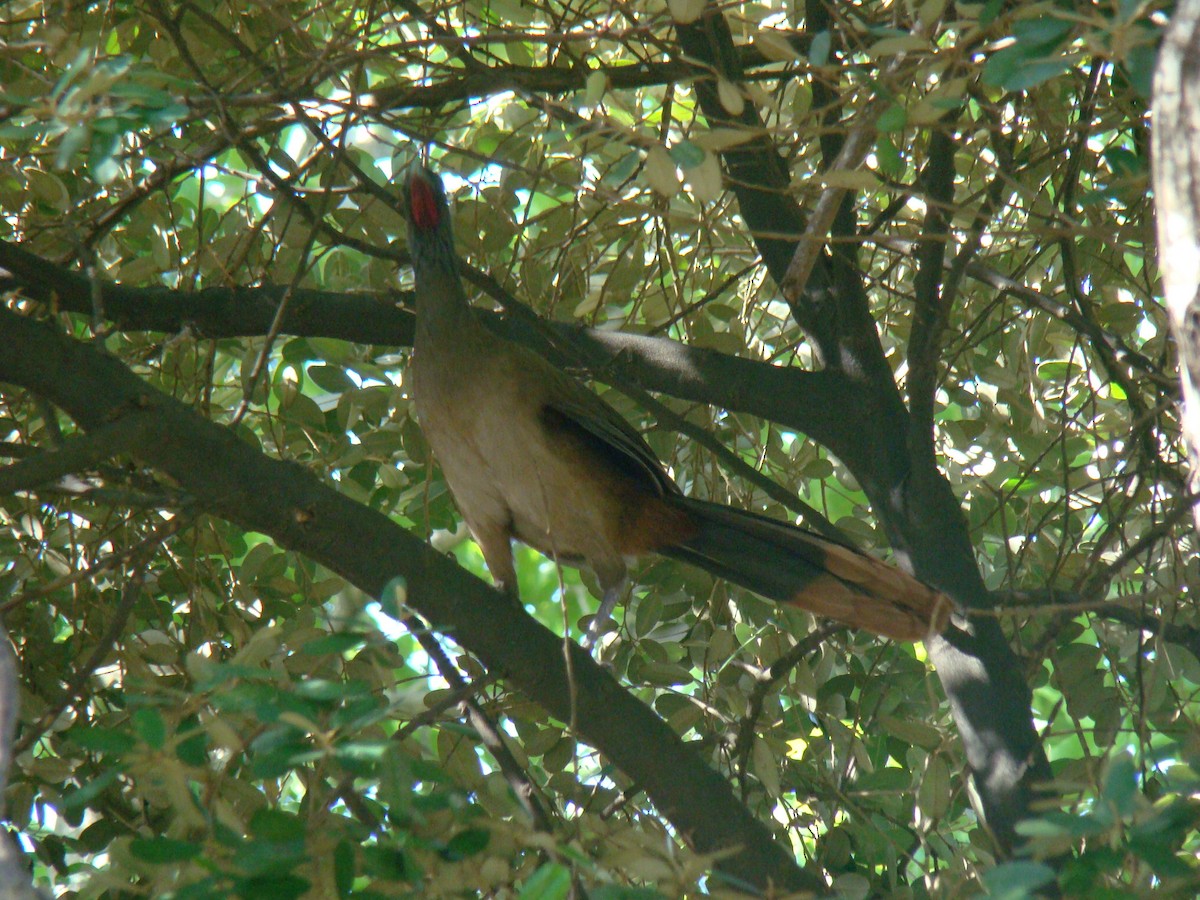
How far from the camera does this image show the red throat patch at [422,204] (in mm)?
3376

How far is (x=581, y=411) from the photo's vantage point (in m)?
3.30

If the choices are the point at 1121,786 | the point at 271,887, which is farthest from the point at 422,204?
the point at 1121,786

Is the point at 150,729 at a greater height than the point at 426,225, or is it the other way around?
the point at 426,225

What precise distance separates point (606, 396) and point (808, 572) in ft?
3.11

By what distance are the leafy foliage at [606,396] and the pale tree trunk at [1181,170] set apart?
0.25ft

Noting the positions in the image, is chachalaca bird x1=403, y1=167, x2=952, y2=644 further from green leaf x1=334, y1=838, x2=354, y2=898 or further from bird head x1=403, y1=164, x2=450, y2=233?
green leaf x1=334, y1=838, x2=354, y2=898

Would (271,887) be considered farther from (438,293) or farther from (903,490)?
(438,293)

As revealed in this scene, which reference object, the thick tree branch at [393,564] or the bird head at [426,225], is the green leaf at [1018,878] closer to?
the thick tree branch at [393,564]

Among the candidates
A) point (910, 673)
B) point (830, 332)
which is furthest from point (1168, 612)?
point (830, 332)

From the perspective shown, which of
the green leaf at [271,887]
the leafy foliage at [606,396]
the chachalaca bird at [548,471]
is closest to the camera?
the green leaf at [271,887]

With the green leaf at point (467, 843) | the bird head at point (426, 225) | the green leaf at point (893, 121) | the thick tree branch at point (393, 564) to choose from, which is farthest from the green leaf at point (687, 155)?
the bird head at point (426, 225)

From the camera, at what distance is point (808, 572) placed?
308cm

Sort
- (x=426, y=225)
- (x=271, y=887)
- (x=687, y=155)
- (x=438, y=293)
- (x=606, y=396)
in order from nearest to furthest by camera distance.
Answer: (x=271, y=887) → (x=687, y=155) → (x=438, y=293) → (x=426, y=225) → (x=606, y=396)

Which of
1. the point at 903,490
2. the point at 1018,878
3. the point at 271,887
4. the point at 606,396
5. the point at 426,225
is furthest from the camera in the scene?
the point at 606,396
